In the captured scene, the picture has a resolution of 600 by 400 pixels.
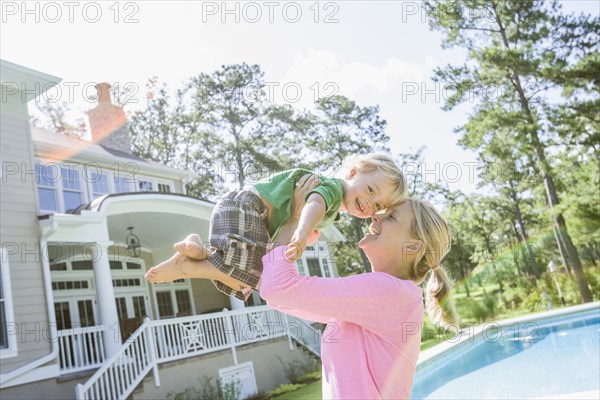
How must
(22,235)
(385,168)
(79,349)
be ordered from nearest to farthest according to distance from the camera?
1. (385,168)
2. (22,235)
3. (79,349)

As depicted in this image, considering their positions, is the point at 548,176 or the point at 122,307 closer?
the point at 122,307

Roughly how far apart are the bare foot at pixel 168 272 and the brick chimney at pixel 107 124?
14.3 metres

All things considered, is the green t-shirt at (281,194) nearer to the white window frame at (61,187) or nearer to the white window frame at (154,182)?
the white window frame at (61,187)

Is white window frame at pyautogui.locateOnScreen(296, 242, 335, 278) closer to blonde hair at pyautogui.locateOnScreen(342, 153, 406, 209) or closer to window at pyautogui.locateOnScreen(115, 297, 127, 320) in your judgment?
window at pyautogui.locateOnScreen(115, 297, 127, 320)

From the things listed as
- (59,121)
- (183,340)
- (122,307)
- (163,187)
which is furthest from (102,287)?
(59,121)

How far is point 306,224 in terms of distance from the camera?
6.53 feet

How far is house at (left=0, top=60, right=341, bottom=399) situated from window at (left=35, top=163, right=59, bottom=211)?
0.08ft

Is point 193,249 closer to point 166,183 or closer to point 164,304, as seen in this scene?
point 164,304

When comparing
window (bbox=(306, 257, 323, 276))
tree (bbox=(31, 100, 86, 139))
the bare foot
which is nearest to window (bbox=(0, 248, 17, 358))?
the bare foot

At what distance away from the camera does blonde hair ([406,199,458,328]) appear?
6.15ft

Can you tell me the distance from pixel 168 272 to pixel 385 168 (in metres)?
1.06

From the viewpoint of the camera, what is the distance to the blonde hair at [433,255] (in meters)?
1.88

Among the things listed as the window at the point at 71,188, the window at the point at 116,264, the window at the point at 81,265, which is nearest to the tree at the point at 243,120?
the window at the point at 116,264

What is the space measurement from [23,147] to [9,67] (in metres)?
1.47
